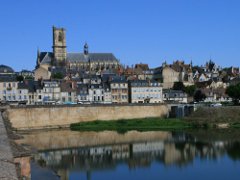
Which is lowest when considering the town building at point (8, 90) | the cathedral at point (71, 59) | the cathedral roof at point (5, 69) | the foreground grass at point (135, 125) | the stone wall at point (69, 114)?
the foreground grass at point (135, 125)

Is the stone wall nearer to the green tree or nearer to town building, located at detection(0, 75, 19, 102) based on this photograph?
town building, located at detection(0, 75, 19, 102)

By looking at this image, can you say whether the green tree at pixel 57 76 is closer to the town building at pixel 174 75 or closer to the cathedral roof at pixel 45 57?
the cathedral roof at pixel 45 57

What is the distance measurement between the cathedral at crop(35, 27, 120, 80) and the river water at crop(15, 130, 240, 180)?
169ft

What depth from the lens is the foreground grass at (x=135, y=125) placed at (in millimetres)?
47531

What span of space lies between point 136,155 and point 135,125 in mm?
19530

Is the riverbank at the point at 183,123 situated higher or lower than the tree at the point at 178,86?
lower

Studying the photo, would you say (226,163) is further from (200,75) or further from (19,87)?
(200,75)

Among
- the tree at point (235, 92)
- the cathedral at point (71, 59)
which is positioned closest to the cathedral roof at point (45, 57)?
the cathedral at point (71, 59)

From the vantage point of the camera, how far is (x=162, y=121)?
50.1m

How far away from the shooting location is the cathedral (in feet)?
306

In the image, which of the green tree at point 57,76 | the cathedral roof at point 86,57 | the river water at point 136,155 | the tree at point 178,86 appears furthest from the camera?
the cathedral roof at point 86,57

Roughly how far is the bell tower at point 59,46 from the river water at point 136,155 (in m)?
52.8

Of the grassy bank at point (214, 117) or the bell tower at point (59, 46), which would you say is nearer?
the grassy bank at point (214, 117)

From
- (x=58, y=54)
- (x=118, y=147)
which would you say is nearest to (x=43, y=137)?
(x=118, y=147)
